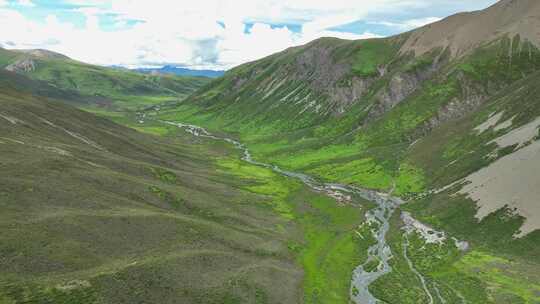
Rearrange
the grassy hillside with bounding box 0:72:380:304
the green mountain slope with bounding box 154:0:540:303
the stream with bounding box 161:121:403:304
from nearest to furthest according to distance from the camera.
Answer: the grassy hillside with bounding box 0:72:380:304 → the stream with bounding box 161:121:403:304 → the green mountain slope with bounding box 154:0:540:303

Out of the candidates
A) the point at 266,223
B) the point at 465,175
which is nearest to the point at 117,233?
the point at 266,223

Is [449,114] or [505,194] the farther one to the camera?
[449,114]

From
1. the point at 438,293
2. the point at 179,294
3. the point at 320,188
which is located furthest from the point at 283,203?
the point at 179,294

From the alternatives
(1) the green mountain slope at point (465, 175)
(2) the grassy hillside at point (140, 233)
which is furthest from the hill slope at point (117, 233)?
(1) the green mountain slope at point (465, 175)

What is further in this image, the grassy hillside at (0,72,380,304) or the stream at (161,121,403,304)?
the stream at (161,121,403,304)

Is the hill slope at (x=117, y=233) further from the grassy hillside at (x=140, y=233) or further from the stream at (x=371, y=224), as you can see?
the stream at (x=371, y=224)

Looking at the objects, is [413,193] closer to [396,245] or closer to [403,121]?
[396,245]

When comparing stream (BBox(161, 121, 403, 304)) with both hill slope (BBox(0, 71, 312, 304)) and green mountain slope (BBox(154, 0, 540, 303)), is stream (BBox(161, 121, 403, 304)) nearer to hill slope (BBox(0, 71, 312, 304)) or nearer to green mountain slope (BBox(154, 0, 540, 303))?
green mountain slope (BBox(154, 0, 540, 303))

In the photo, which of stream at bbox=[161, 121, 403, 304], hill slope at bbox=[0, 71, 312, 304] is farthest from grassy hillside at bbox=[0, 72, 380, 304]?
stream at bbox=[161, 121, 403, 304]

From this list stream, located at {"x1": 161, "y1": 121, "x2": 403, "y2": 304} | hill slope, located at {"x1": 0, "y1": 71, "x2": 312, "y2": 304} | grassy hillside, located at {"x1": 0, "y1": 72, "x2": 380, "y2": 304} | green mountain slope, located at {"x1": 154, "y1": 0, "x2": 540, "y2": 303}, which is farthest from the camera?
green mountain slope, located at {"x1": 154, "y1": 0, "x2": 540, "y2": 303}
